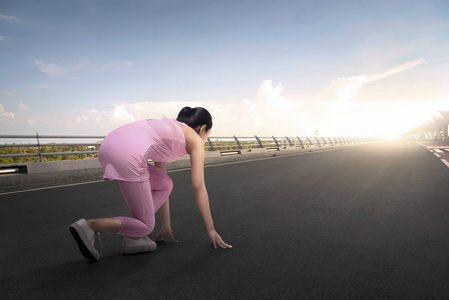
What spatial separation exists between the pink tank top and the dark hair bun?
0.13 meters

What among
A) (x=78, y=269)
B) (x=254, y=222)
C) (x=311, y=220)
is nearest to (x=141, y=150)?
(x=78, y=269)

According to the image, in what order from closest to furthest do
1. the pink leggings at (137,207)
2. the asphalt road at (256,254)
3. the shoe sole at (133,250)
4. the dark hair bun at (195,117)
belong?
1. the asphalt road at (256,254)
2. the pink leggings at (137,207)
3. the dark hair bun at (195,117)
4. the shoe sole at (133,250)

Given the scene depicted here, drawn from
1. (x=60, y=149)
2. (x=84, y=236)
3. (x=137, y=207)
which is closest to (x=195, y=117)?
(x=137, y=207)

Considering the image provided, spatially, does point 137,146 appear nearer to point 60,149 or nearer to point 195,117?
point 195,117

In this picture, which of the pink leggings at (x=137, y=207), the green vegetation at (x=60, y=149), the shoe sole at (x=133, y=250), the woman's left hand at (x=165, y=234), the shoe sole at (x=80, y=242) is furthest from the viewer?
the green vegetation at (x=60, y=149)

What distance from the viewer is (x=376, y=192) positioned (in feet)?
21.4

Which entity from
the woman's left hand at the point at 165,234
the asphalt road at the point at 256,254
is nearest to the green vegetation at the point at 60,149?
the asphalt road at the point at 256,254

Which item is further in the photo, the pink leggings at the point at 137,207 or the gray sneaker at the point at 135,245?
the gray sneaker at the point at 135,245

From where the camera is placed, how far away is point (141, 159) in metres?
2.65

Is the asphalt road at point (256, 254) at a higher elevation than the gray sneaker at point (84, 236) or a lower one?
lower

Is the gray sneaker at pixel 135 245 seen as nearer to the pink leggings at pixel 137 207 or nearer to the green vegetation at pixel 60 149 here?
the pink leggings at pixel 137 207

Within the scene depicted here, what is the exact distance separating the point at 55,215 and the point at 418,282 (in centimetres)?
493

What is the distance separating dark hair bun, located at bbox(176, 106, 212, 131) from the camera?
2861 mm

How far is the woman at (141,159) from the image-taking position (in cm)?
Result: 264
